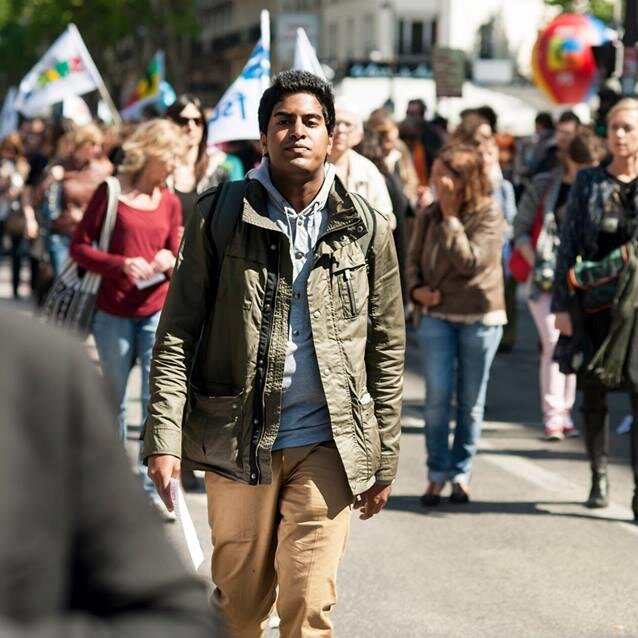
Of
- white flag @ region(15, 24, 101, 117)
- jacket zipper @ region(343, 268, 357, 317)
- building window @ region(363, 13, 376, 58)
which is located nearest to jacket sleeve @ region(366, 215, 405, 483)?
jacket zipper @ region(343, 268, 357, 317)

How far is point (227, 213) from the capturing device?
13.8 ft

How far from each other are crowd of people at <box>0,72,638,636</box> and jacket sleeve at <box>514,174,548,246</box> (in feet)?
0.05

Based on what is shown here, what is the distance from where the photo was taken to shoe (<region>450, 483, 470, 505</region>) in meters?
7.75

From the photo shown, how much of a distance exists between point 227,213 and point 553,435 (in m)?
5.75

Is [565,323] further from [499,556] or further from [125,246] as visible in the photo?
[125,246]

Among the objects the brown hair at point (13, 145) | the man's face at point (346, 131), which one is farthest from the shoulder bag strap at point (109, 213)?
the brown hair at point (13, 145)

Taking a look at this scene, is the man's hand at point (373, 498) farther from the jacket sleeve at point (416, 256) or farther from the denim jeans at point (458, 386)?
the jacket sleeve at point (416, 256)

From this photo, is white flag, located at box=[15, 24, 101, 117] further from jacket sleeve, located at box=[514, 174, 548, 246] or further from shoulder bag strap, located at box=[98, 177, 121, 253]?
shoulder bag strap, located at box=[98, 177, 121, 253]

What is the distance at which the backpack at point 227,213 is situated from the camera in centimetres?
420

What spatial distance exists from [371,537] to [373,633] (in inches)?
59.1

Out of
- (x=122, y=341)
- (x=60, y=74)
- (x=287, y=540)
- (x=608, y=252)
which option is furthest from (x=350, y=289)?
(x=60, y=74)

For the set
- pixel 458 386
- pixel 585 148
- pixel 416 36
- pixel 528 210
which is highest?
pixel 416 36

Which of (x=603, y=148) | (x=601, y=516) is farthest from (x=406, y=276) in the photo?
(x=603, y=148)

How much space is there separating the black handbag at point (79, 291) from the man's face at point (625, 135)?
2.19 meters
